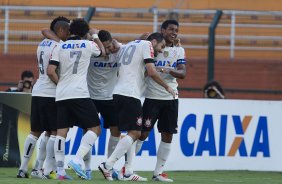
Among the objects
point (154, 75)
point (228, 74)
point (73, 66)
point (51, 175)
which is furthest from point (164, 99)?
point (228, 74)

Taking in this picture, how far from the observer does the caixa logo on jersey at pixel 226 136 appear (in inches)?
722

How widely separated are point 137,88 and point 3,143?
14.6 feet

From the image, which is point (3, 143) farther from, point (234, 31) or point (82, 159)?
point (234, 31)

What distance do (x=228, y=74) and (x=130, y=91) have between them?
8926 mm

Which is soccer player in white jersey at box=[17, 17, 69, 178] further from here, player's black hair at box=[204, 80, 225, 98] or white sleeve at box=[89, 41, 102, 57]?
player's black hair at box=[204, 80, 225, 98]

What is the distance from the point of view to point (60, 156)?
45.5 ft

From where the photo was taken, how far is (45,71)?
46.7 feet

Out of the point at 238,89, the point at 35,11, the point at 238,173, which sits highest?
the point at 35,11

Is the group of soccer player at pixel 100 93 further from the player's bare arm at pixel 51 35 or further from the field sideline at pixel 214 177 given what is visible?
the field sideline at pixel 214 177

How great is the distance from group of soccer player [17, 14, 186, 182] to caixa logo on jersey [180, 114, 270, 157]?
11.9 ft

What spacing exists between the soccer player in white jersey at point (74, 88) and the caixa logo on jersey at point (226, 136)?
4684mm

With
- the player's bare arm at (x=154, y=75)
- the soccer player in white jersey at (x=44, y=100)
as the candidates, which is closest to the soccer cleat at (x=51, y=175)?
the soccer player in white jersey at (x=44, y=100)

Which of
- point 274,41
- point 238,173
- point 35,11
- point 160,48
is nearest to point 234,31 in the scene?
point 274,41

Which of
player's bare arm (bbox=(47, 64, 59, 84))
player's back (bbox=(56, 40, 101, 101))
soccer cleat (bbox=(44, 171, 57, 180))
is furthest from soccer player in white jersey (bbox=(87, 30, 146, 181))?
player's bare arm (bbox=(47, 64, 59, 84))
